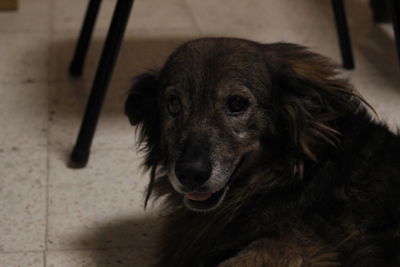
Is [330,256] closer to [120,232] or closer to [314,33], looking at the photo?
[120,232]

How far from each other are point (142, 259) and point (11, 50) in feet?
6.64

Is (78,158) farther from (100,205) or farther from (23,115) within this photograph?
(23,115)

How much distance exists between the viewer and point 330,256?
2016mm

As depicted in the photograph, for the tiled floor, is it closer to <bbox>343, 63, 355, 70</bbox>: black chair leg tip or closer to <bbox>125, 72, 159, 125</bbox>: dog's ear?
<bbox>343, 63, 355, 70</bbox>: black chair leg tip

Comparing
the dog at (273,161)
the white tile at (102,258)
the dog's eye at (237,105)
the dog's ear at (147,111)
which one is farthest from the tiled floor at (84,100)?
the dog's eye at (237,105)

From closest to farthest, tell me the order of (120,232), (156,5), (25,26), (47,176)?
(120,232) → (47,176) → (25,26) → (156,5)

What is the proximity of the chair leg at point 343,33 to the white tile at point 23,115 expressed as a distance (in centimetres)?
148

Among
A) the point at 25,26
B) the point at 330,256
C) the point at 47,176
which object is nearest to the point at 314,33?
the point at 25,26

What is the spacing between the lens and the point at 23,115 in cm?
348

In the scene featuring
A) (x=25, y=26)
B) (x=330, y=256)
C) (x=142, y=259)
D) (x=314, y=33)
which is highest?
(x=330, y=256)

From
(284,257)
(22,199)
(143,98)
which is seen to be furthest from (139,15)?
(284,257)

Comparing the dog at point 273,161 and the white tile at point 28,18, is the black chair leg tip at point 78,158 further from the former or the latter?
the white tile at point 28,18

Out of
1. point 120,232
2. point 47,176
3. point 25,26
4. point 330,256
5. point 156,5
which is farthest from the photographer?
point 156,5

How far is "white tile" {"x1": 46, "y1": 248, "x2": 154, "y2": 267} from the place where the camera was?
247cm
